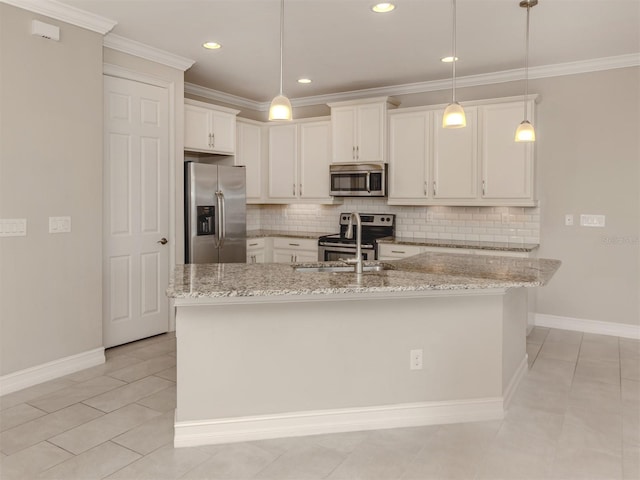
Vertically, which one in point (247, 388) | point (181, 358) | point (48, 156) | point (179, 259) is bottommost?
point (247, 388)

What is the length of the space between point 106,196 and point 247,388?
233 cm

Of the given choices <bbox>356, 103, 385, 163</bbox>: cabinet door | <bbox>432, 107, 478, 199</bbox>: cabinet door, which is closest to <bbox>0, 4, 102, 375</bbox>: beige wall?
<bbox>356, 103, 385, 163</bbox>: cabinet door

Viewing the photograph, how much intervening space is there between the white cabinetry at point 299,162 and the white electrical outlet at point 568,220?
2575 millimetres

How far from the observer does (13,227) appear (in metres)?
3.37

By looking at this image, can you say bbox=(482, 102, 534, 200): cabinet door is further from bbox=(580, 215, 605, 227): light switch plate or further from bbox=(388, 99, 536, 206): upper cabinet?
bbox=(580, 215, 605, 227): light switch plate

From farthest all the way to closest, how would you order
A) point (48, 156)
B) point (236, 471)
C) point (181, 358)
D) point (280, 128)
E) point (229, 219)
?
point (280, 128)
point (229, 219)
point (48, 156)
point (181, 358)
point (236, 471)

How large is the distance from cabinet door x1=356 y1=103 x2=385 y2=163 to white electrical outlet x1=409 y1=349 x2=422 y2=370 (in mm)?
3067

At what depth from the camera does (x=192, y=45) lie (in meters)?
4.37

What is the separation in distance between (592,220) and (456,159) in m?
1.45

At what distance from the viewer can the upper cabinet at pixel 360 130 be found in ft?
18.1

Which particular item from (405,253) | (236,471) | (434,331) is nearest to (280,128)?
(405,253)

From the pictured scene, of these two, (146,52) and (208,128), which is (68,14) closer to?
(146,52)

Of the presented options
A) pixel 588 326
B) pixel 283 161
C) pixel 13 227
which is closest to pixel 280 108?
pixel 13 227

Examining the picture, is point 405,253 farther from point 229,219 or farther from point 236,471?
point 236,471
